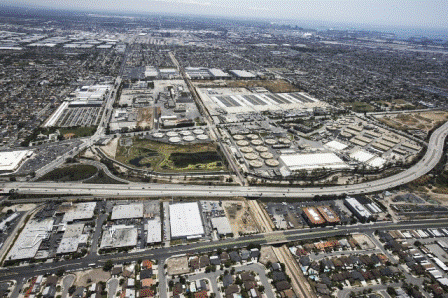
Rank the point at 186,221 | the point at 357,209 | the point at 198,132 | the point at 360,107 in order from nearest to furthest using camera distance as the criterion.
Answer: the point at 186,221 → the point at 357,209 → the point at 198,132 → the point at 360,107

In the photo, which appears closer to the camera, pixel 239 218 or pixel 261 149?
pixel 239 218

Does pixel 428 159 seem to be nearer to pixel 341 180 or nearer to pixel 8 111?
pixel 341 180

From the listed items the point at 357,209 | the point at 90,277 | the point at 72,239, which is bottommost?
the point at 90,277

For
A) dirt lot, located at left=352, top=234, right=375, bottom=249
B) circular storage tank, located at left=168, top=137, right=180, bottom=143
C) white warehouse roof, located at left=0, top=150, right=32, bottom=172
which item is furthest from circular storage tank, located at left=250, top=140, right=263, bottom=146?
white warehouse roof, located at left=0, top=150, right=32, bottom=172

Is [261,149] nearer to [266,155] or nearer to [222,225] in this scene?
[266,155]

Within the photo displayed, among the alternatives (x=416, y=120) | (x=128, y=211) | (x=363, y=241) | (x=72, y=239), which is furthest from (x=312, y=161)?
(x=416, y=120)
